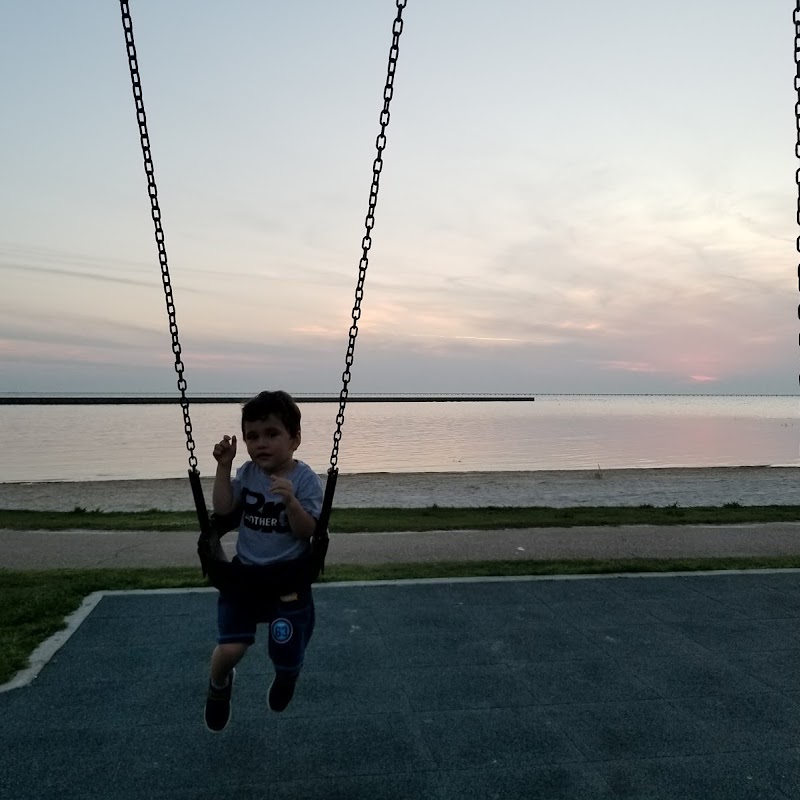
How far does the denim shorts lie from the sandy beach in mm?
13370

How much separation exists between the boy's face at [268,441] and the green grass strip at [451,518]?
356 inches

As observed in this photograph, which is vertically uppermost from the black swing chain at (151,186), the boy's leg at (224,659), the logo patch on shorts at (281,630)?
the black swing chain at (151,186)

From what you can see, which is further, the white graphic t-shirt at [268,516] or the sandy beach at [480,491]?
the sandy beach at [480,491]

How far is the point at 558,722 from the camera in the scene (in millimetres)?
3898

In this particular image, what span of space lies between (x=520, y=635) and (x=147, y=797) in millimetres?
2944

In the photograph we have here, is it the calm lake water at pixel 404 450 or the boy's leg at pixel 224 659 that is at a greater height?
the boy's leg at pixel 224 659

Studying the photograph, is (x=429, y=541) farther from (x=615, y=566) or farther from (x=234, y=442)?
(x=234, y=442)

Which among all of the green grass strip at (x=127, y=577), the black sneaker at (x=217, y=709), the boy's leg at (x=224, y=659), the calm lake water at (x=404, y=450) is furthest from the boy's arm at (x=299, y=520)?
the calm lake water at (x=404, y=450)

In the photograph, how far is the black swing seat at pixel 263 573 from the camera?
3.34 m

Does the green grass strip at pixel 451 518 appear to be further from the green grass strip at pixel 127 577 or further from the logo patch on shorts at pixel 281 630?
the logo patch on shorts at pixel 281 630

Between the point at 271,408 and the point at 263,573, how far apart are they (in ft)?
2.57

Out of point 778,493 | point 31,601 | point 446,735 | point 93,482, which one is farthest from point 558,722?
point 93,482

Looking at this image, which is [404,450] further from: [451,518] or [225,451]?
[225,451]

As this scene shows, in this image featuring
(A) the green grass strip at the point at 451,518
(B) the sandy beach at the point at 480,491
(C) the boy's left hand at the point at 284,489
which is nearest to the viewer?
(C) the boy's left hand at the point at 284,489
